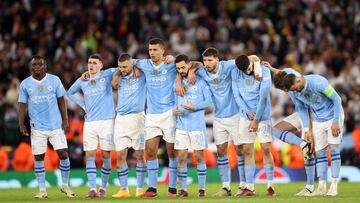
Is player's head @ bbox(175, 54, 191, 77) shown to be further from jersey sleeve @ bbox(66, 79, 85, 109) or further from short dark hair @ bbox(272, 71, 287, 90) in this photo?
jersey sleeve @ bbox(66, 79, 85, 109)

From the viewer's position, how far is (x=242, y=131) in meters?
19.0

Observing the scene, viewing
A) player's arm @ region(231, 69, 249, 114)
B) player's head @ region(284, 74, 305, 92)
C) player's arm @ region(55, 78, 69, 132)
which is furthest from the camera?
player's arm @ region(55, 78, 69, 132)

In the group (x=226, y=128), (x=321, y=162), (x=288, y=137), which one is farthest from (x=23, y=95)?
(x=321, y=162)

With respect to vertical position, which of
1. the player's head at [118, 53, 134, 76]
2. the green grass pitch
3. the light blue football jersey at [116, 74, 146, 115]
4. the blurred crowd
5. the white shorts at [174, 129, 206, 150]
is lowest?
the green grass pitch

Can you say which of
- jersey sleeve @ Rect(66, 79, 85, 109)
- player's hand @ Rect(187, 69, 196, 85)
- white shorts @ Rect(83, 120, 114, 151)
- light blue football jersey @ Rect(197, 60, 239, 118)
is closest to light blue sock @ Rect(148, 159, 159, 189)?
white shorts @ Rect(83, 120, 114, 151)

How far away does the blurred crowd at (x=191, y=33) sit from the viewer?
29.8 m

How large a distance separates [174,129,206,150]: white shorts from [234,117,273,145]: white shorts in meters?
0.77

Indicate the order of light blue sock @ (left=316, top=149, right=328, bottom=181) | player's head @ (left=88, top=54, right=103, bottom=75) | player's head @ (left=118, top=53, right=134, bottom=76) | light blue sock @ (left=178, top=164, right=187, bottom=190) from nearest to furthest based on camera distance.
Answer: light blue sock @ (left=316, top=149, right=328, bottom=181), light blue sock @ (left=178, top=164, right=187, bottom=190), player's head @ (left=118, top=53, right=134, bottom=76), player's head @ (left=88, top=54, right=103, bottom=75)

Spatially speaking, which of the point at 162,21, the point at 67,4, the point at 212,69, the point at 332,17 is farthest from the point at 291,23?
the point at 212,69

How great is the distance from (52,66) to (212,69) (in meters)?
11.2

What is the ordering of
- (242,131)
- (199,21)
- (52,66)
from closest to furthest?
(242,131) < (52,66) < (199,21)

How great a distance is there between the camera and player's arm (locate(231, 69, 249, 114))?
18938 millimetres

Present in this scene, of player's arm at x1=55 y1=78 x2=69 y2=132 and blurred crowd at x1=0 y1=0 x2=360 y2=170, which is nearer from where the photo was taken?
player's arm at x1=55 y1=78 x2=69 y2=132

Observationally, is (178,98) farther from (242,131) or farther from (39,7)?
(39,7)
